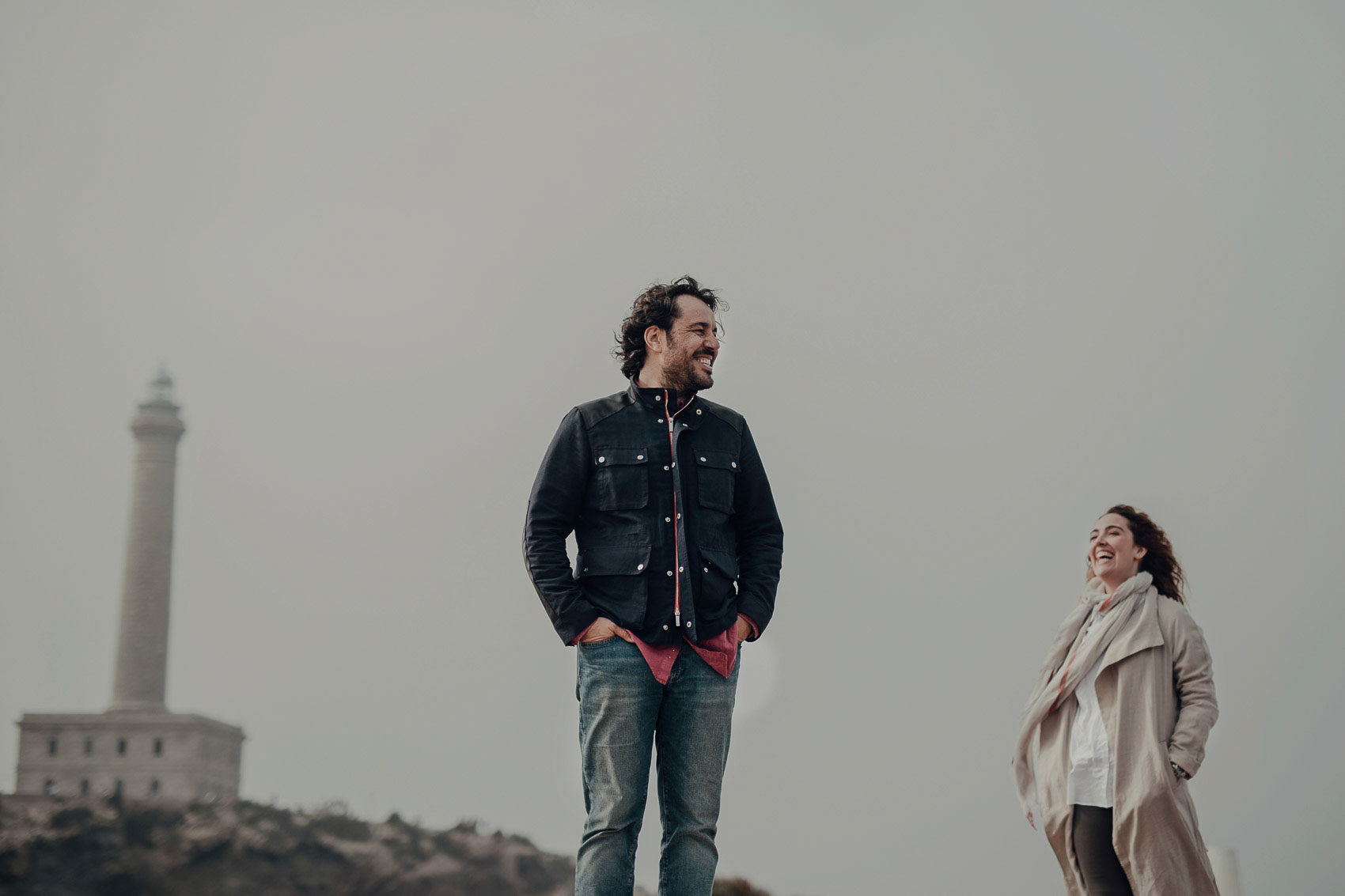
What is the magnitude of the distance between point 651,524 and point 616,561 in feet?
0.35

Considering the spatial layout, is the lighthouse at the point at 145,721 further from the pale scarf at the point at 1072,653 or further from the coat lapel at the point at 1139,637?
the coat lapel at the point at 1139,637

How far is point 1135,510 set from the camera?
373 centimetres

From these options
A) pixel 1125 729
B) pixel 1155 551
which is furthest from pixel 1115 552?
pixel 1125 729

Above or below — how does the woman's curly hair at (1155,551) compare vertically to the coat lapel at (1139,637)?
above

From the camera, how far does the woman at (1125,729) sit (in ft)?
10.3

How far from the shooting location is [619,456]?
107 inches

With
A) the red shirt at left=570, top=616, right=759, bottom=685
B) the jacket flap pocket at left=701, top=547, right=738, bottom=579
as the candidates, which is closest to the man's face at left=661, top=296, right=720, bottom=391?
the jacket flap pocket at left=701, top=547, right=738, bottom=579

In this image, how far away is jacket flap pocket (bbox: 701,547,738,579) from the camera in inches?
106

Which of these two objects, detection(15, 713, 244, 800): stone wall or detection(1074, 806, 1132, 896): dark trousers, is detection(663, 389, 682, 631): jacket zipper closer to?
detection(1074, 806, 1132, 896): dark trousers

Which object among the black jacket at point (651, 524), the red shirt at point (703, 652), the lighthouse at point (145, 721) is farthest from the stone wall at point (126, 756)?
the red shirt at point (703, 652)

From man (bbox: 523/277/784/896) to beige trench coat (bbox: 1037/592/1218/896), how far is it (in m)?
1.11

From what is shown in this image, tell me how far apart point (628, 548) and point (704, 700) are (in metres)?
0.35

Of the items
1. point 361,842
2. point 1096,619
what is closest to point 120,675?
point 361,842

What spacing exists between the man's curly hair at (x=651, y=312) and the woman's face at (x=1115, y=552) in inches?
56.6
